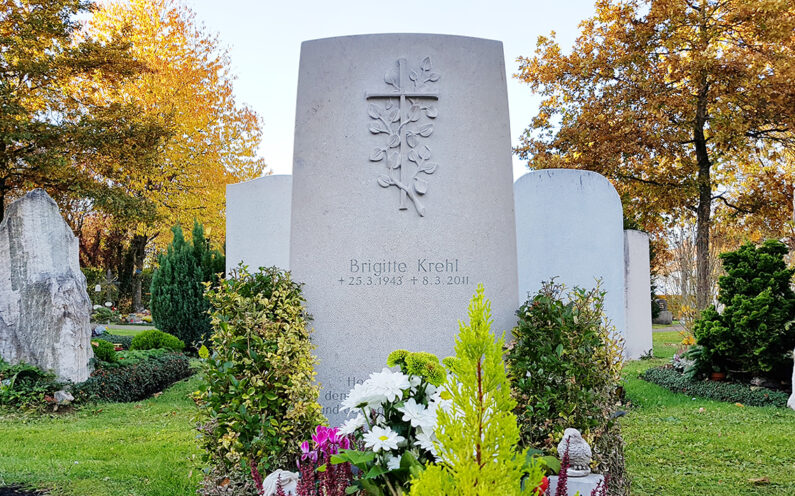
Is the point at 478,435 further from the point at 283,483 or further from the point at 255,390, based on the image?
the point at 255,390

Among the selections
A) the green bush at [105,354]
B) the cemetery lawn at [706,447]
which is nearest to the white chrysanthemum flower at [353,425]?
the cemetery lawn at [706,447]

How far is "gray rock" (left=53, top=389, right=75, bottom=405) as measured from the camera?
8048 millimetres

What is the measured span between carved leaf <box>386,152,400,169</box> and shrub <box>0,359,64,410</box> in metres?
6.00

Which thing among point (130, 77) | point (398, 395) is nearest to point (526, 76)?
point (130, 77)

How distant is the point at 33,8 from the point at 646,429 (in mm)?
16711

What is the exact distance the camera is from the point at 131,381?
9.02 meters

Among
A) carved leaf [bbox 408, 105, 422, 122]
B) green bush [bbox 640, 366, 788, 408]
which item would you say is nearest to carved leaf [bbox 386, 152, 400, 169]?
carved leaf [bbox 408, 105, 422, 122]

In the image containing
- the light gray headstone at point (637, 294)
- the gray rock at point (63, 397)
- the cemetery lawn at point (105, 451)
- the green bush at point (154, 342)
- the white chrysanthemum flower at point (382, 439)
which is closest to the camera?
the white chrysanthemum flower at point (382, 439)

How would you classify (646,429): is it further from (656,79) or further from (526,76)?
(526,76)

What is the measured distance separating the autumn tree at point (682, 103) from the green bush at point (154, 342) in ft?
32.3

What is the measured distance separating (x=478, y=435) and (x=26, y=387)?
8.33 meters

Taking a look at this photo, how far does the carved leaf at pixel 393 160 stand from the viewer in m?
4.56

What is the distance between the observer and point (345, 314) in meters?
4.53

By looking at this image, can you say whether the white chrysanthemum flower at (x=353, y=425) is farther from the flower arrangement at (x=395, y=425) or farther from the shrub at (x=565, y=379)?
the shrub at (x=565, y=379)
